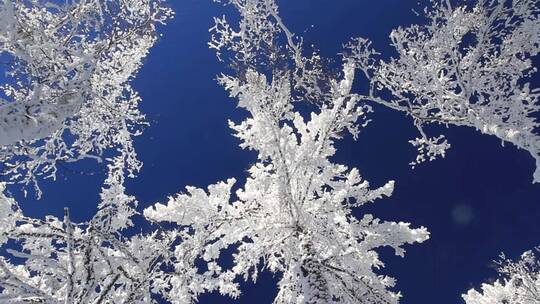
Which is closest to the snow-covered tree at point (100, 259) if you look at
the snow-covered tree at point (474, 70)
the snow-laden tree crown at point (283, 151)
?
the snow-laden tree crown at point (283, 151)

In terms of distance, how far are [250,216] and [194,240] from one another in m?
2.03

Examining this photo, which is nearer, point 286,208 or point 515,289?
point 286,208

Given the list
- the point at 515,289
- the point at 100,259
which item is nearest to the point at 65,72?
the point at 100,259

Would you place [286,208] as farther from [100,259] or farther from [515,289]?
[515,289]

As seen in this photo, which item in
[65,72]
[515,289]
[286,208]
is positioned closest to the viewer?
[65,72]

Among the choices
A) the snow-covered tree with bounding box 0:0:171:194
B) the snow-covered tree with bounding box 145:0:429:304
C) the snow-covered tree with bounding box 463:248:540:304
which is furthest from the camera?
the snow-covered tree with bounding box 463:248:540:304

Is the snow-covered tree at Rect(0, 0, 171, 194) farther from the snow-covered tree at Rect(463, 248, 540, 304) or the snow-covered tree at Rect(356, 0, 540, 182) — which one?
the snow-covered tree at Rect(463, 248, 540, 304)

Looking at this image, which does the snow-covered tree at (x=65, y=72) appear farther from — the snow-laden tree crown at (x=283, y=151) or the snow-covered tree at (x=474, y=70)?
the snow-covered tree at (x=474, y=70)

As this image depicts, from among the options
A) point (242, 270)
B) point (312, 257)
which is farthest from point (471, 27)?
point (242, 270)

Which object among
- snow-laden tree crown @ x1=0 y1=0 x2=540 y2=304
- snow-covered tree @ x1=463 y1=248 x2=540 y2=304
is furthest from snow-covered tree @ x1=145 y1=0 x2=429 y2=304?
snow-covered tree @ x1=463 y1=248 x2=540 y2=304

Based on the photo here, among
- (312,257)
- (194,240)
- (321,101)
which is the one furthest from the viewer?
(321,101)

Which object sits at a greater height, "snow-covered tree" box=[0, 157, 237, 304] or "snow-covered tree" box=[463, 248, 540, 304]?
"snow-covered tree" box=[463, 248, 540, 304]

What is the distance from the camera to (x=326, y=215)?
8938 millimetres

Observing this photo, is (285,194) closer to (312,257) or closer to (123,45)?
(312,257)
